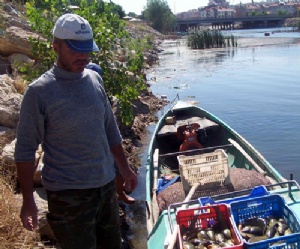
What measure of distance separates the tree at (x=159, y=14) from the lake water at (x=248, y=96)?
5621 cm

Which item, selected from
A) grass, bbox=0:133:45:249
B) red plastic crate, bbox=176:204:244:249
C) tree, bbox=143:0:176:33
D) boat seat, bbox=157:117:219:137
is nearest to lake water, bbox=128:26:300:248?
boat seat, bbox=157:117:219:137

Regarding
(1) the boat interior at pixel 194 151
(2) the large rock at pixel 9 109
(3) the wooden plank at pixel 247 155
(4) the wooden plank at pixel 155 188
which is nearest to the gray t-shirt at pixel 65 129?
(4) the wooden plank at pixel 155 188

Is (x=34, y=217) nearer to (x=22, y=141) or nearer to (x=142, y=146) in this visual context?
(x=22, y=141)

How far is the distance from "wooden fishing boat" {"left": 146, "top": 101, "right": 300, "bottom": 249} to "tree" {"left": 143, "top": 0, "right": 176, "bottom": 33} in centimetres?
8254

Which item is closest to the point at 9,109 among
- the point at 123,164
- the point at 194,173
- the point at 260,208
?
the point at 194,173

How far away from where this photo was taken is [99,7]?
340 inches

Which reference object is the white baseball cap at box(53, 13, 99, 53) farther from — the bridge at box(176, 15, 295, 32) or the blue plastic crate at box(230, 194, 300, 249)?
the bridge at box(176, 15, 295, 32)

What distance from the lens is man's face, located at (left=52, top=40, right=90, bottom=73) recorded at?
298 centimetres

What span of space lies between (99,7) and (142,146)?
428 centimetres

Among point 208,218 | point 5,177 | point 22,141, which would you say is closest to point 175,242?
point 208,218

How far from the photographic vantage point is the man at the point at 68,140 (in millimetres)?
2908

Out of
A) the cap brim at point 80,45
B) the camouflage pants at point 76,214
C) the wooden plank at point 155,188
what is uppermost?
the cap brim at point 80,45

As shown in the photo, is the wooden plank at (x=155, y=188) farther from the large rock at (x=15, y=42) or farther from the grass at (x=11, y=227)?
the large rock at (x=15, y=42)

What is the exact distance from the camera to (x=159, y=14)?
89812mm
